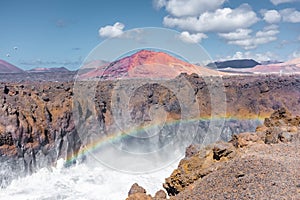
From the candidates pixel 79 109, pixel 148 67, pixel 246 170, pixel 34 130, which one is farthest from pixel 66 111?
pixel 246 170

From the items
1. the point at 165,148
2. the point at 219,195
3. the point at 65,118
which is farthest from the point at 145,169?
the point at 219,195

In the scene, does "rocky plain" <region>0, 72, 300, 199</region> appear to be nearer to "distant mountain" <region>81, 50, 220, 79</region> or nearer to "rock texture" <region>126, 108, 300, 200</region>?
"rock texture" <region>126, 108, 300, 200</region>

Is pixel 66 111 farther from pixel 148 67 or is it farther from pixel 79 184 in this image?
pixel 148 67

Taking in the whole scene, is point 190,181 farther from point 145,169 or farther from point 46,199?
point 145,169

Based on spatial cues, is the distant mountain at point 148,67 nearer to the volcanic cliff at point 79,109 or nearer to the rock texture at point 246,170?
the volcanic cliff at point 79,109

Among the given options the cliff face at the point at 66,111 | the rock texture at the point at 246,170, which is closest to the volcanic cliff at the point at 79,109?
the cliff face at the point at 66,111

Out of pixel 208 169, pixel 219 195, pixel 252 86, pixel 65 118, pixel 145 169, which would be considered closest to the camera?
pixel 219 195

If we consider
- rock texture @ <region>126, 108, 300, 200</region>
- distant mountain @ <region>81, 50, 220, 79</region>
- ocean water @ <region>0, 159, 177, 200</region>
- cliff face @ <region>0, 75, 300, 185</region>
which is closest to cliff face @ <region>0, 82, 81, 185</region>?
cliff face @ <region>0, 75, 300, 185</region>
